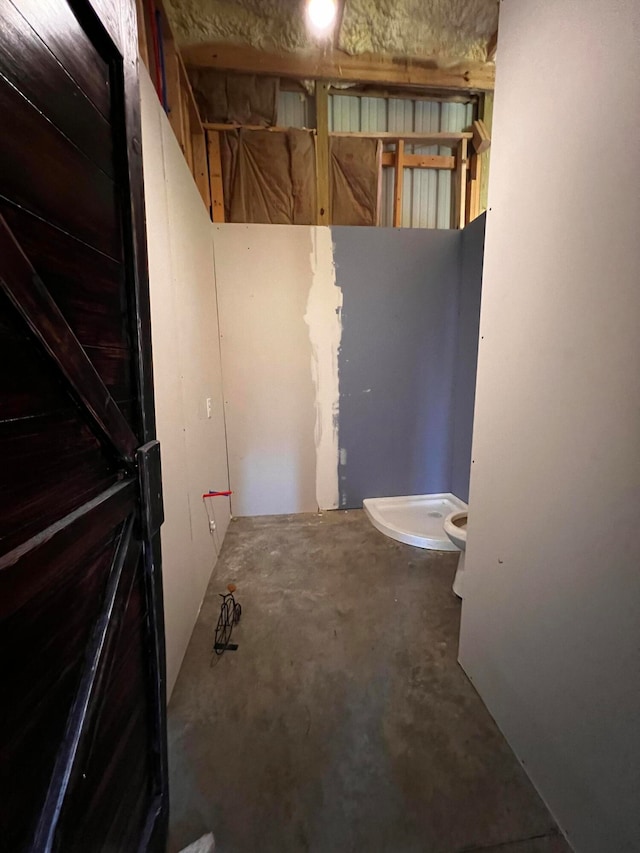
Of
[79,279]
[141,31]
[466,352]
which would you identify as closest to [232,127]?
[141,31]

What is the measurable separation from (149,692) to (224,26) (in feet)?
11.3

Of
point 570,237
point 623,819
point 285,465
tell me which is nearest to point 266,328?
point 285,465

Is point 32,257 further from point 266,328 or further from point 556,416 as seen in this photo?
point 266,328

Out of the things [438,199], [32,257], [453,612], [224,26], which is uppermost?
[224,26]

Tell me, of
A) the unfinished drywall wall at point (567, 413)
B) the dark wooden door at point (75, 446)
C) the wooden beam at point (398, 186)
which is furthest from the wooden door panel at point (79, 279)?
the wooden beam at point (398, 186)

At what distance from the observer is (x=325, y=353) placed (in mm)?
2654

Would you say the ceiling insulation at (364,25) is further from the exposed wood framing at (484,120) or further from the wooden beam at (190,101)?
the exposed wood framing at (484,120)

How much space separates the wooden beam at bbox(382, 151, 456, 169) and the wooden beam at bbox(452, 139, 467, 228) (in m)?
0.06

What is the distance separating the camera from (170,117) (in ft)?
5.62

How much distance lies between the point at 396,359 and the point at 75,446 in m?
2.49

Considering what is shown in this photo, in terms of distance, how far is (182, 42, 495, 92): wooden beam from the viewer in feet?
7.28

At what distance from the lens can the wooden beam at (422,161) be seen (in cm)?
276

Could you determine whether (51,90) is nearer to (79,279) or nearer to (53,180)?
(53,180)

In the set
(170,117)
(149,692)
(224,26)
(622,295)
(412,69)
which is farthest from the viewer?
(412,69)
